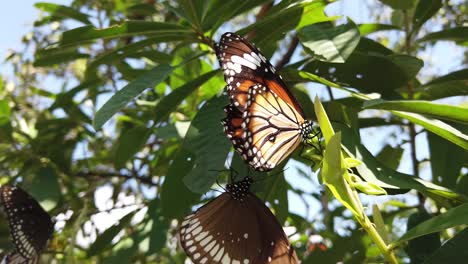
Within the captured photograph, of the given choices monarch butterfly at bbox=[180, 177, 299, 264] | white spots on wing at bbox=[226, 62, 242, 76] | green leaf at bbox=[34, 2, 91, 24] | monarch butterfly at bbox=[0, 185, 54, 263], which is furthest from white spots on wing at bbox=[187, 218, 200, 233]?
green leaf at bbox=[34, 2, 91, 24]

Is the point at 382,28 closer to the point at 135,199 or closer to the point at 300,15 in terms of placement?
the point at 300,15

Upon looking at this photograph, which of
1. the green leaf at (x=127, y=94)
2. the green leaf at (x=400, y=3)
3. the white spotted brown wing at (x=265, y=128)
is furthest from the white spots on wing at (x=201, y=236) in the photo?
the green leaf at (x=400, y=3)

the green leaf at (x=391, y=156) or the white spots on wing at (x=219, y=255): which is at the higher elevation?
the white spots on wing at (x=219, y=255)

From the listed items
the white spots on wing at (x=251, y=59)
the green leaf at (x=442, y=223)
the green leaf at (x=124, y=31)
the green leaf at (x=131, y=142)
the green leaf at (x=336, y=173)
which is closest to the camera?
the green leaf at (x=336, y=173)

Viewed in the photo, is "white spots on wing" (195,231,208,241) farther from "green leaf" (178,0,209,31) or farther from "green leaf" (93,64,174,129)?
"green leaf" (178,0,209,31)

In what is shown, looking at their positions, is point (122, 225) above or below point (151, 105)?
below

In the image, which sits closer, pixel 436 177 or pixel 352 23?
pixel 352 23

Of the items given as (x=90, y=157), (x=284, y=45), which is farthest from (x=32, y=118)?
(x=284, y=45)

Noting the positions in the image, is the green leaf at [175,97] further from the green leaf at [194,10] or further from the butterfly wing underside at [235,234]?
the butterfly wing underside at [235,234]
